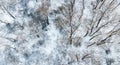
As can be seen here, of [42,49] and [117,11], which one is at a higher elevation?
[117,11]

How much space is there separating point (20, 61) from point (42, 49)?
75 centimetres

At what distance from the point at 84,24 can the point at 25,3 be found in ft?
6.52

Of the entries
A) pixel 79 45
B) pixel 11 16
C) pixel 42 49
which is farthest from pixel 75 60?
pixel 11 16

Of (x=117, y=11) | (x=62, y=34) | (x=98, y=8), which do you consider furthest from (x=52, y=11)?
(x=117, y=11)

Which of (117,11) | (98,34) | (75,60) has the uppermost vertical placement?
(117,11)

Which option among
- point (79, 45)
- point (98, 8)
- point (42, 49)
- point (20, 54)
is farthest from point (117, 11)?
point (20, 54)

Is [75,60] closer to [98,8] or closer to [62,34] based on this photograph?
[62,34]

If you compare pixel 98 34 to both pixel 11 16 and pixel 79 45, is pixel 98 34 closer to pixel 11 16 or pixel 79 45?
pixel 79 45

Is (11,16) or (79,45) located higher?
(11,16)

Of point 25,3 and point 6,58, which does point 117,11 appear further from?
point 6,58

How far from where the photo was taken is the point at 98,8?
923 cm

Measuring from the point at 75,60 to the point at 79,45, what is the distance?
1.58 ft

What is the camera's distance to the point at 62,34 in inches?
361

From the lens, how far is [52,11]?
9.34 meters
